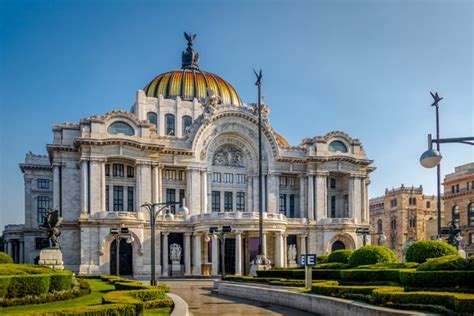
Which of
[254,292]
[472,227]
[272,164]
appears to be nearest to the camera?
[254,292]

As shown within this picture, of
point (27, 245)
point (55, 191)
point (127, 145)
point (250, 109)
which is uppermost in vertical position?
point (250, 109)

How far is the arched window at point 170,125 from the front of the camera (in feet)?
250

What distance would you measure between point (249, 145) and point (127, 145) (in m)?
16.7

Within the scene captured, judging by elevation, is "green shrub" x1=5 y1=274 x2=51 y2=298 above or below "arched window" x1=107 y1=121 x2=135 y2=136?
below

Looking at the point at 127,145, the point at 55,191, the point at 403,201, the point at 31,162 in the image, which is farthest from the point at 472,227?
the point at 31,162

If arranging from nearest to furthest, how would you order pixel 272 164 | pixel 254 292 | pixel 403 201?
pixel 254 292
pixel 272 164
pixel 403 201

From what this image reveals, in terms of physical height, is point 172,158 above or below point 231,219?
above

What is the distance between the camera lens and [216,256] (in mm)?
61594

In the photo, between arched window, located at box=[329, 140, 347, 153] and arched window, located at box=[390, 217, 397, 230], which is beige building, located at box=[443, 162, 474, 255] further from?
arched window, located at box=[329, 140, 347, 153]

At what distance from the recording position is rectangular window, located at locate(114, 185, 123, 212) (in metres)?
64.3

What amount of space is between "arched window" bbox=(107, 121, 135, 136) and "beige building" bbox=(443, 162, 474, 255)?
51924 mm

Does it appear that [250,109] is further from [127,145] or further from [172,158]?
[127,145]

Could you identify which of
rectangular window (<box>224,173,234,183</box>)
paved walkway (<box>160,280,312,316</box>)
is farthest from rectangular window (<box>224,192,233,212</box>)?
paved walkway (<box>160,280,312,316</box>)

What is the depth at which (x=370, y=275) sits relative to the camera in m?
27.8
